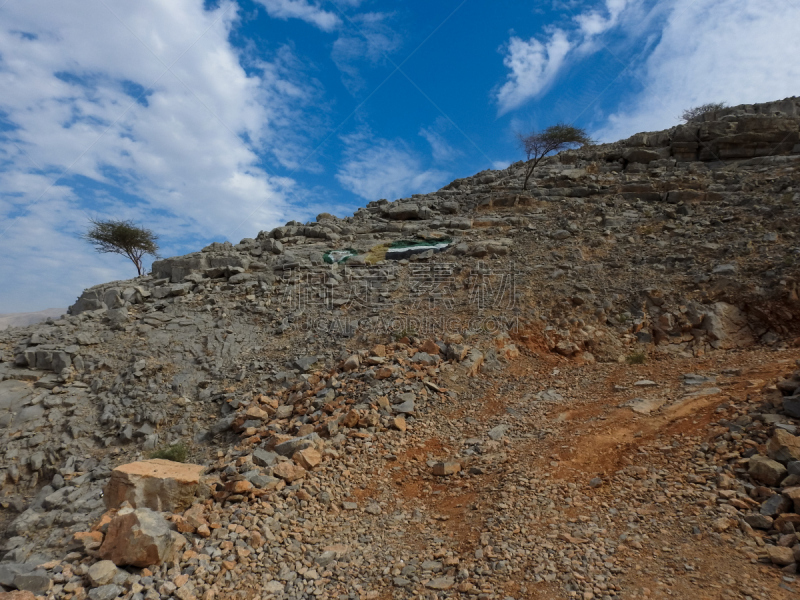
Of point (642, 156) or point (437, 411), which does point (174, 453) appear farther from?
point (642, 156)

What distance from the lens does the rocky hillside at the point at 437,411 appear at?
3.38 meters

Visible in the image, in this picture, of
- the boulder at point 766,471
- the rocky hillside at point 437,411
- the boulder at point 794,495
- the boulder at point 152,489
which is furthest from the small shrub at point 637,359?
the boulder at point 152,489

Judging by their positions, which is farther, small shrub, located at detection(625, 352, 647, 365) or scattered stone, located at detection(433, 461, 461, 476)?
small shrub, located at detection(625, 352, 647, 365)

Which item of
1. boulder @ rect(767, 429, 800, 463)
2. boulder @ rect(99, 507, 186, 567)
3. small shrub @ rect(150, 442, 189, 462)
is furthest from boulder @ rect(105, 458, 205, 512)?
boulder @ rect(767, 429, 800, 463)

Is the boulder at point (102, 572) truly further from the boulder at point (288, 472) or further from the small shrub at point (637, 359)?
the small shrub at point (637, 359)

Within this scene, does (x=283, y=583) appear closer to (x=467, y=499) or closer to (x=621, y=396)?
(x=467, y=499)

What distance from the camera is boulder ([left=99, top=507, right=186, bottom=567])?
3408 millimetres

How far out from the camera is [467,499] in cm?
442

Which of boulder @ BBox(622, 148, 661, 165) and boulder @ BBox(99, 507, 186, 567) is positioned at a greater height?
boulder @ BBox(622, 148, 661, 165)

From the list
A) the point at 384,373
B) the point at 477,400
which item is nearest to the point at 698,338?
the point at 477,400

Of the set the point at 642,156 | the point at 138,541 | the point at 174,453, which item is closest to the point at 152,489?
the point at 138,541

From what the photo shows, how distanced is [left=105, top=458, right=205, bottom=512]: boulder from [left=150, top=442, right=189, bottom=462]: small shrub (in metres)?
2.03

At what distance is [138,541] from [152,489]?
0.89 meters

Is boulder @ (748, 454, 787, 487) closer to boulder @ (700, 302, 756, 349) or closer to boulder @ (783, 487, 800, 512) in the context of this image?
boulder @ (783, 487, 800, 512)
